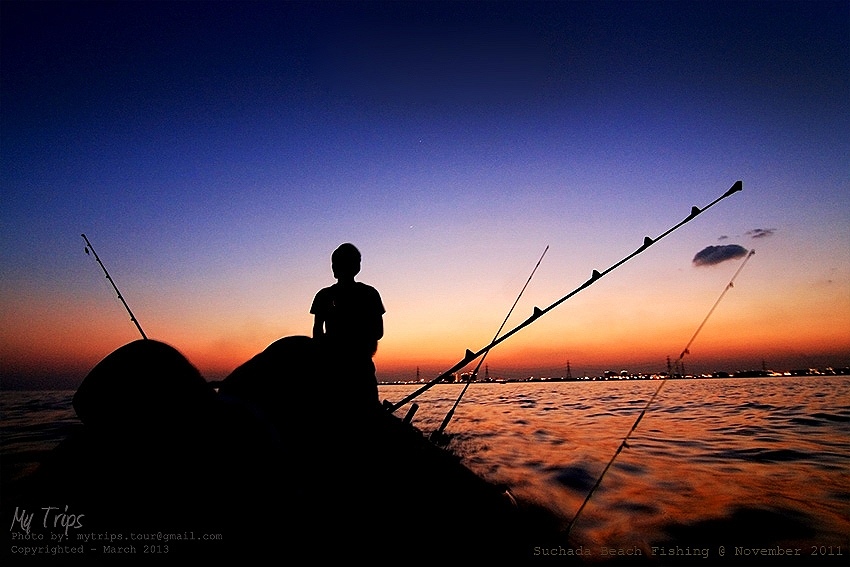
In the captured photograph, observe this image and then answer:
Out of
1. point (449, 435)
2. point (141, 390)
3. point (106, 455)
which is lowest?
point (449, 435)

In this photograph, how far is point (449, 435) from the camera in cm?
1029

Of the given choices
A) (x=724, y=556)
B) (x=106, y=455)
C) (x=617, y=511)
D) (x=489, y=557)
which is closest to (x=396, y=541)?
(x=489, y=557)

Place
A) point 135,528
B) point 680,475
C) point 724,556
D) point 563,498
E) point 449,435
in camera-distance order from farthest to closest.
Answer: point 449,435 < point 680,475 < point 563,498 < point 724,556 < point 135,528

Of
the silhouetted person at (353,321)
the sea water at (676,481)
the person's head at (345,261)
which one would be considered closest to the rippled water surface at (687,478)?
the sea water at (676,481)

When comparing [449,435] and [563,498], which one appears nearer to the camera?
[563,498]

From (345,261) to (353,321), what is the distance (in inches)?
29.6

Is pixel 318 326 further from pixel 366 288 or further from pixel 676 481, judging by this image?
pixel 676 481

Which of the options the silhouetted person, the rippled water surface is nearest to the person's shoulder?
the silhouetted person

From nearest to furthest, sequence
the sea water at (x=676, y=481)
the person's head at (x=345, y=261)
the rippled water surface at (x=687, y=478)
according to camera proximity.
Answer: the sea water at (x=676, y=481) < the rippled water surface at (x=687, y=478) < the person's head at (x=345, y=261)

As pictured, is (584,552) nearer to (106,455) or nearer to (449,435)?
(106,455)

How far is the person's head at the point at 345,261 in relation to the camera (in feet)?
14.9

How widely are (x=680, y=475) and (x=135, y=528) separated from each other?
6840 millimetres

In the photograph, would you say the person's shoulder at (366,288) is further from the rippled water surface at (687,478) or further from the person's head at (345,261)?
the rippled water surface at (687,478)

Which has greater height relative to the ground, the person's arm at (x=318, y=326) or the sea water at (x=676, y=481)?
the person's arm at (x=318, y=326)
